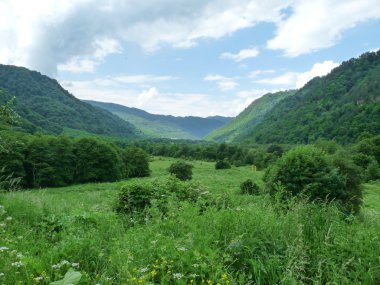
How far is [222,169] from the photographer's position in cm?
8269

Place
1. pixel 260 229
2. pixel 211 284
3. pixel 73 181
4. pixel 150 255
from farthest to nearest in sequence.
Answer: pixel 73 181
pixel 260 229
pixel 150 255
pixel 211 284

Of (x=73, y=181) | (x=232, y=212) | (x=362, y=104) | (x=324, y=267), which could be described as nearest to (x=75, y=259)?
(x=232, y=212)

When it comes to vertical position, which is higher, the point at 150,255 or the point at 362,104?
the point at 362,104

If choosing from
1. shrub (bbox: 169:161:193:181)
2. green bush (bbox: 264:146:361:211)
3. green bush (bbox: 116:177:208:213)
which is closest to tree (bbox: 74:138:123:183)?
shrub (bbox: 169:161:193:181)

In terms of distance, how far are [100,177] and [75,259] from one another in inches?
2824

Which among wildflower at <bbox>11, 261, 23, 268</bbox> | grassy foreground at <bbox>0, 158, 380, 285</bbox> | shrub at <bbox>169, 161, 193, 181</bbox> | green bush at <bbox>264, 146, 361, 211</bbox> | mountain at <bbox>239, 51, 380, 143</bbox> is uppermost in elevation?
mountain at <bbox>239, 51, 380, 143</bbox>

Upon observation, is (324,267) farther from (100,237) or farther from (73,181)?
(73,181)

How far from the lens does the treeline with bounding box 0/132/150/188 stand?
63844 millimetres

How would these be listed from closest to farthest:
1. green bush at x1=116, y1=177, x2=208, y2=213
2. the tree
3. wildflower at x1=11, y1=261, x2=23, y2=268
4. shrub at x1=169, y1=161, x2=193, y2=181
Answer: wildflower at x1=11, y1=261, x2=23, y2=268, green bush at x1=116, y1=177, x2=208, y2=213, shrub at x1=169, y1=161, x2=193, y2=181, the tree

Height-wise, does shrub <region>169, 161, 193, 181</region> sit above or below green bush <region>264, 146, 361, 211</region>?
below

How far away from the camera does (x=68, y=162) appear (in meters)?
70.2

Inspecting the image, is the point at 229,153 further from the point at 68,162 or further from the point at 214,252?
the point at 214,252

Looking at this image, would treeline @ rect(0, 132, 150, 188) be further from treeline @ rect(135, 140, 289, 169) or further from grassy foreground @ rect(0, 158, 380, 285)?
grassy foreground @ rect(0, 158, 380, 285)

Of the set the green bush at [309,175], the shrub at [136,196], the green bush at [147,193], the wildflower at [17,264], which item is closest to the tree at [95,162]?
the green bush at [309,175]
